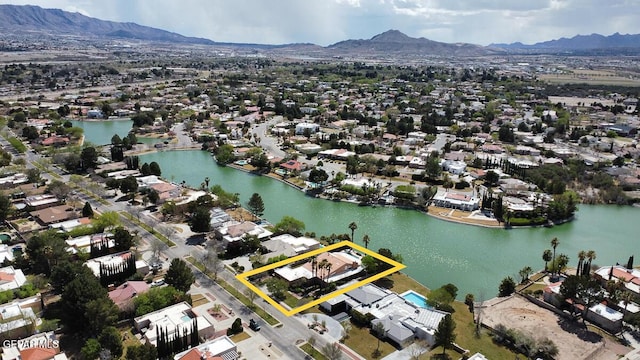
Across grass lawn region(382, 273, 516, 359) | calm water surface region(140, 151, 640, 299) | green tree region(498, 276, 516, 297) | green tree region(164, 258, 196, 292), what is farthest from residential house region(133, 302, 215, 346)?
green tree region(498, 276, 516, 297)

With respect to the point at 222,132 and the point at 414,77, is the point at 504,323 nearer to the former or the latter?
the point at 222,132

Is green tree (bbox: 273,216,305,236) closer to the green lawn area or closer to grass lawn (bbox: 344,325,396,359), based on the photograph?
grass lawn (bbox: 344,325,396,359)

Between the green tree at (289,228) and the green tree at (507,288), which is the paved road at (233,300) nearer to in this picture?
the green tree at (289,228)

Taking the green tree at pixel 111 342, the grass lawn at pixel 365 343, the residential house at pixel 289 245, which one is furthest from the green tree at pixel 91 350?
the residential house at pixel 289 245

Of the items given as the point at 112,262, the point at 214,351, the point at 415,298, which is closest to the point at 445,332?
the point at 415,298

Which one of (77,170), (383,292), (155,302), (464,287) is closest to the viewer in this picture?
(155,302)

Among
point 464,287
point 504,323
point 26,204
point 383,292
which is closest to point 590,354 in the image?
point 504,323
